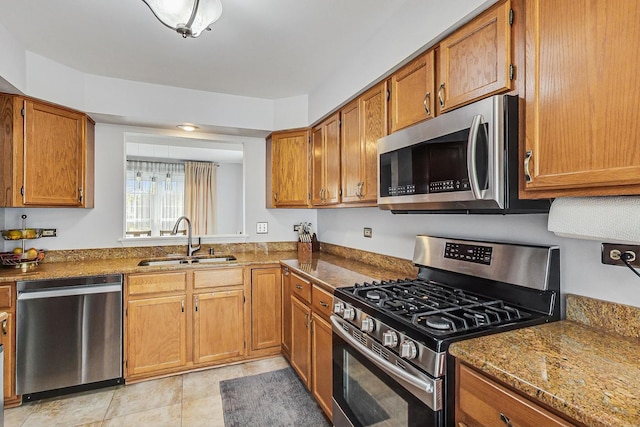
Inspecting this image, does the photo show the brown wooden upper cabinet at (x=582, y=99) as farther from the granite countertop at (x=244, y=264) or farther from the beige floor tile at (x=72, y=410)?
the beige floor tile at (x=72, y=410)

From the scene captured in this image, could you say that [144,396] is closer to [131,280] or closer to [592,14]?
[131,280]

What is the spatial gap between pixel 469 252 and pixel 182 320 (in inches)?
87.7

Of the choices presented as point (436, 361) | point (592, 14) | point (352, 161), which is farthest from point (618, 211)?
point (352, 161)

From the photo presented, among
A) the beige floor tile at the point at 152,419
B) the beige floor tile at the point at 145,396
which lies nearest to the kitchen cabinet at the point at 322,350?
the beige floor tile at the point at 152,419

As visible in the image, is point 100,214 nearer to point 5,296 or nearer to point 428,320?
point 5,296

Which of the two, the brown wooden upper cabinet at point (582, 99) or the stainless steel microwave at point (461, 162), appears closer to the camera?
the brown wooden upper cabinet at point (582, 99)

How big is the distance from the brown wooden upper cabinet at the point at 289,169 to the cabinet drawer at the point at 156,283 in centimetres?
113

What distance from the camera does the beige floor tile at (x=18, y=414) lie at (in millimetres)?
2096

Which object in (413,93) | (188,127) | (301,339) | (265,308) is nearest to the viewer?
(413,93)

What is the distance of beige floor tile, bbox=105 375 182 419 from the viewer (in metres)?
2.25

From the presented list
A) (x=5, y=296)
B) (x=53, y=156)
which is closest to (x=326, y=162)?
(x=53, y=156)

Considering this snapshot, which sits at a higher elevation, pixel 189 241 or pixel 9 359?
pixel 189 241

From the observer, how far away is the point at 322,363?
2080mm

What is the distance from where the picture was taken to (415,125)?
1.67m
